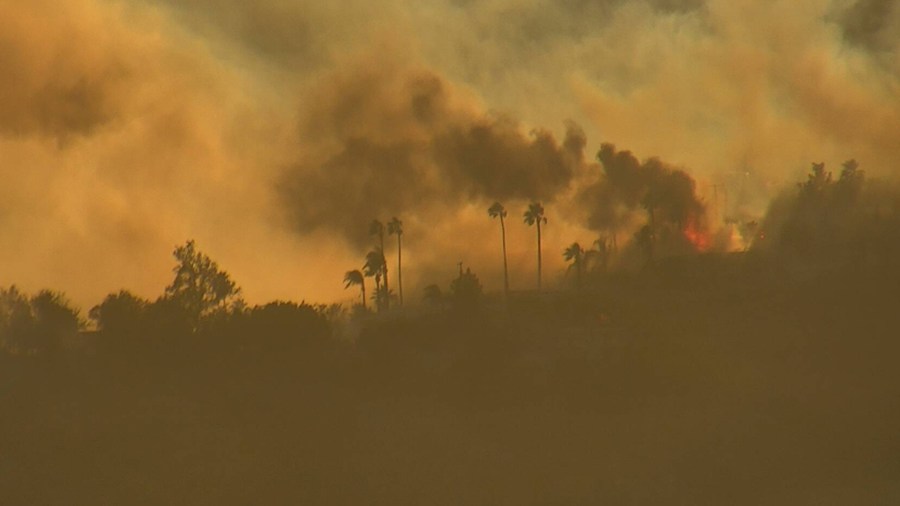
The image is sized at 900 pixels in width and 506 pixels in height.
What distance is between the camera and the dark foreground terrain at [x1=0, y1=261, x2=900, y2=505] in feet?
306

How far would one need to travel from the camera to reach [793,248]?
146 m

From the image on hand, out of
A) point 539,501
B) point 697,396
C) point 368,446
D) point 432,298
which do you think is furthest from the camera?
point 432,298

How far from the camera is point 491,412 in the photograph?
10319 cm

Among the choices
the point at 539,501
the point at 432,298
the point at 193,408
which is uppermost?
the point at 432,298

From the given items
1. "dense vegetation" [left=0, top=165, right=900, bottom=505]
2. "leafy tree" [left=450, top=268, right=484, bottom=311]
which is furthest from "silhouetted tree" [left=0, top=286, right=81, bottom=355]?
"leafy tree" [left=450, top=268, right=484, bottom=311]

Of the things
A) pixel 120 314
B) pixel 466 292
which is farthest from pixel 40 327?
pixel 466 292

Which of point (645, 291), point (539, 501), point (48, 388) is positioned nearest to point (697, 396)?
point (539, 501)

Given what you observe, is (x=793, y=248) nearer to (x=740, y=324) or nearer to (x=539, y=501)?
(x=740, y=324)

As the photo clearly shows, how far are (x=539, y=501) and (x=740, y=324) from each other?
31682 mm

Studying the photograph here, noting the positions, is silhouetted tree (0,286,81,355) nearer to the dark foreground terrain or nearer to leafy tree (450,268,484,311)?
the dark foreground terrain

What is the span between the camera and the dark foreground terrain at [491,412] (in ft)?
306

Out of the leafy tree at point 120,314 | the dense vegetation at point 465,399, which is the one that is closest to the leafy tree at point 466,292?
the dense vegetation at point 465,399

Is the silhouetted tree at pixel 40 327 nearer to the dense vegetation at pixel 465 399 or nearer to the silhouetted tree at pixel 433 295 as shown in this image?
the dense vegetation at pixel 465 399

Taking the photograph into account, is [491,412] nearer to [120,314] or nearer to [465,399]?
[465,399]
